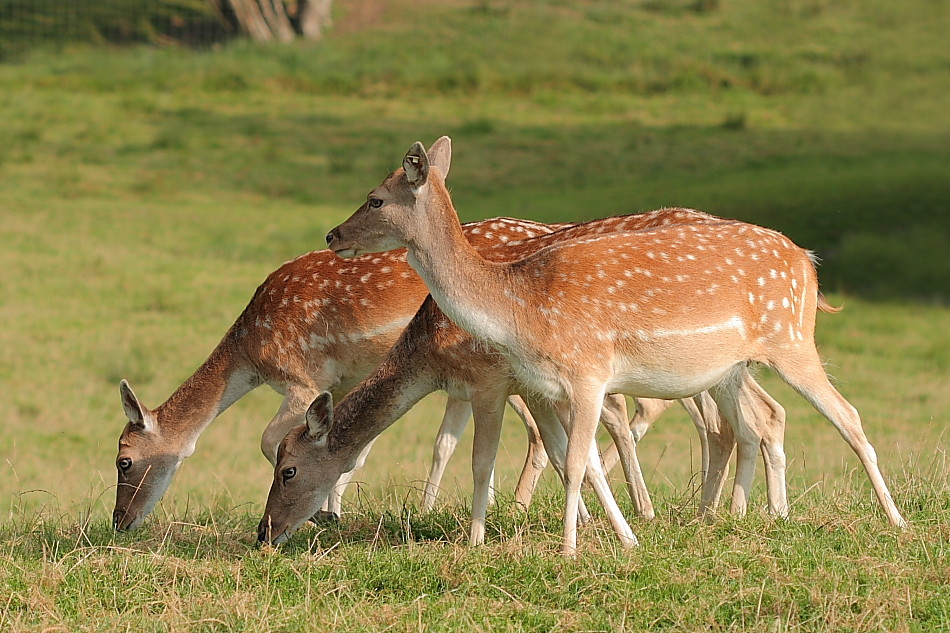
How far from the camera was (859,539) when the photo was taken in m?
6.39

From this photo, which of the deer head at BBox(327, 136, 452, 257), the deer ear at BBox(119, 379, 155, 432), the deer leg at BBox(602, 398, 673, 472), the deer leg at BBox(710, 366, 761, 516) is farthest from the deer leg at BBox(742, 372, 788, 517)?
the deer ear at BBox(119, 379, 155, 432)

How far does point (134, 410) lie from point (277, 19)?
2629 centimetres

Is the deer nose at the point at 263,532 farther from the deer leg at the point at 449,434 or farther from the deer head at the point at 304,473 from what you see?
the deer leg at the point at 449,434

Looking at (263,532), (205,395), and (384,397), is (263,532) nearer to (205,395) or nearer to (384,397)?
(384,397)

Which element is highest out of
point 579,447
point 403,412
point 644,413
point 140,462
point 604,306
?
point 604,306

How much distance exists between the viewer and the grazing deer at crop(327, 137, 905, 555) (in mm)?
6531

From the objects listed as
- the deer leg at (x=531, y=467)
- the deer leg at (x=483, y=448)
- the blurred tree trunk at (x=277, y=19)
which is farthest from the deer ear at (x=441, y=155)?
the blurred tree trunk at (x=277, y=19)

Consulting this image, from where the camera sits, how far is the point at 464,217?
2034cm

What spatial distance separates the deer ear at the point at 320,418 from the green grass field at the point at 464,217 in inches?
22.6

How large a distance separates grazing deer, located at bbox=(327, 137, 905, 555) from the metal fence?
2783cm

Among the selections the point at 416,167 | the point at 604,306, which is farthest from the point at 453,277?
the point at 604,306

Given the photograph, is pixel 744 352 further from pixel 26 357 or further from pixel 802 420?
pixel 26 357

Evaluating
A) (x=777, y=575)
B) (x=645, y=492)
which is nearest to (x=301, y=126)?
(x=645, y=492)

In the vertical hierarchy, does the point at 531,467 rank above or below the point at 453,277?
below
